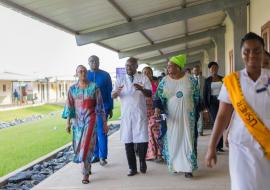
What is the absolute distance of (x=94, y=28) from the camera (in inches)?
491

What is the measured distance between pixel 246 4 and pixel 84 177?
763cm

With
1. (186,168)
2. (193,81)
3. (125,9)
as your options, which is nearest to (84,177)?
(186,168)

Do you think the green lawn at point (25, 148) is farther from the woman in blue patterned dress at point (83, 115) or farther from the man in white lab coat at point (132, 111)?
the man in white lab coat at point (132, 111)

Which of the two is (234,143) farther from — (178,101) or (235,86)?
(178,101)

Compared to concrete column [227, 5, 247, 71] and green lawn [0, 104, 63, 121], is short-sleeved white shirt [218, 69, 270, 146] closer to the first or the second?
concrete column [227, 5, 247, 71]

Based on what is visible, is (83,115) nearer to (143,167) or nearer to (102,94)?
(143,167)

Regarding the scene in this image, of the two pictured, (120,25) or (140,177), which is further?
(120,25)

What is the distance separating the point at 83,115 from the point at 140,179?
118 cm

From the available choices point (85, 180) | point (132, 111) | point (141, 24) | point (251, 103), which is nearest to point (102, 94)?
point (132, 111)

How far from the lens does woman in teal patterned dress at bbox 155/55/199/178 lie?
19.4 ft

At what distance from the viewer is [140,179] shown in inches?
236

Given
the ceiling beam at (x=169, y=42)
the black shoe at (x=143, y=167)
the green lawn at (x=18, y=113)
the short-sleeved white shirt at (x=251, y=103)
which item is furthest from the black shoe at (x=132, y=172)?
the green lawn at (x=18, y=113)

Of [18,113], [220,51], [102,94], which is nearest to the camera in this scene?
[102,94]

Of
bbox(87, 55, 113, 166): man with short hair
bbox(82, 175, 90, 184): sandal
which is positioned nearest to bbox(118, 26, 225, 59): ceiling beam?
bbox(87, 55, 113, 166): man with short hair
